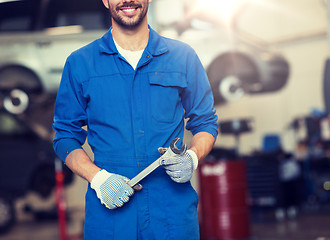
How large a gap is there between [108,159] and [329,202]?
20.8 ft

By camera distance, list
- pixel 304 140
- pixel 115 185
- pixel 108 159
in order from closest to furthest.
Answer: pixel 115 185, pixel 108 159, pixel 304 140

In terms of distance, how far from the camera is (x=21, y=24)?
484cm

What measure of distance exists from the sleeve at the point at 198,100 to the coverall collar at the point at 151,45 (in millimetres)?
103

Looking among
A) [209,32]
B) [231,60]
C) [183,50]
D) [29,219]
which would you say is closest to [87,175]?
[183,50]

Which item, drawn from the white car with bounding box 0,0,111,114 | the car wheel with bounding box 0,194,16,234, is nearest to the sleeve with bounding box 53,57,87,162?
the white car with bounding box 0,0,111,114

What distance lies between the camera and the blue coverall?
157 centimetres

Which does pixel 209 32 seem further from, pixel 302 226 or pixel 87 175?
pixel 87 175

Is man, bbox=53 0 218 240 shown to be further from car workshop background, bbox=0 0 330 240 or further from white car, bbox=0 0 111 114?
white car, bbox=0 0 111 114

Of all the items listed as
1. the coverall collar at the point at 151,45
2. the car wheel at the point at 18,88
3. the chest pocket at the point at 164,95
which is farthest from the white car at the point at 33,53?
the chest pocket at the point at 164,95

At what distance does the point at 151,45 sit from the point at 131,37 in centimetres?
7

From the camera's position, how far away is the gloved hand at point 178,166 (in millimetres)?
1479

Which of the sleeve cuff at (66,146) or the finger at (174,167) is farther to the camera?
the sleeve cuff at (66,146)

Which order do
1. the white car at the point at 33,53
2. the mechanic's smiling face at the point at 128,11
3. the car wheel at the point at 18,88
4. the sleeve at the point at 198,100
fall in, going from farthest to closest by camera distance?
the car wheel at the point at 18,88
the white car at the point at 33,53
the sleeve at the point at 198,100
the mechanic's smiling face at the point at 128,11

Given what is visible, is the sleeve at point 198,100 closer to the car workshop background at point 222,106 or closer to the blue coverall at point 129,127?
the blue coverall at point 129,127
